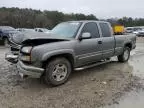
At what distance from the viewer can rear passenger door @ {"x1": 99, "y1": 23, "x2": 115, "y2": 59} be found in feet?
24.3

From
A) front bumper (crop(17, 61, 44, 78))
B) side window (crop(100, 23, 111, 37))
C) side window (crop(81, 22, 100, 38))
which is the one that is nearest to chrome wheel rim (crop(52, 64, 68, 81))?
front bumper (crop(17, 61, 44, 78))

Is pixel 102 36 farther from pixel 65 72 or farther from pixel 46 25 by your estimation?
pixel 46 25

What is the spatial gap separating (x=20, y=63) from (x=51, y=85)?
1.00m

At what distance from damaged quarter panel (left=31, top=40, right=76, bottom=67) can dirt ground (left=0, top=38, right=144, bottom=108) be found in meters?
0.82

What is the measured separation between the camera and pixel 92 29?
7086 millimetres

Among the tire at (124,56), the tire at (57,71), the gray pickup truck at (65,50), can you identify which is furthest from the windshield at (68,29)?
the tire at (124,56)

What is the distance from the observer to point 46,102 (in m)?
4.82

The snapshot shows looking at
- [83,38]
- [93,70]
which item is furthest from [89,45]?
[93,70]

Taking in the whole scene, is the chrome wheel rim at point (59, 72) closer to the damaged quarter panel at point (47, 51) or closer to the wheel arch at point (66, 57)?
the wheel arch at point (66, 57)

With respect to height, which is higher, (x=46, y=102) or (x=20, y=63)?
(x=20, y=63)

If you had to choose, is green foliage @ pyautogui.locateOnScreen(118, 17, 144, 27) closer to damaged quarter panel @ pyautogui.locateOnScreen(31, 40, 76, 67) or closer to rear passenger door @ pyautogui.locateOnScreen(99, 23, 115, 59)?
rear passenger door @ pyautogui.locateOnScreen(99, 23, 115, 59)

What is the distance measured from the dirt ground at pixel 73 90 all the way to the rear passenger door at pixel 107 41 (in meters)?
0.67

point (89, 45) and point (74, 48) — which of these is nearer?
point (74, 48)

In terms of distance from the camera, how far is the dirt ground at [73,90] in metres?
4.77
